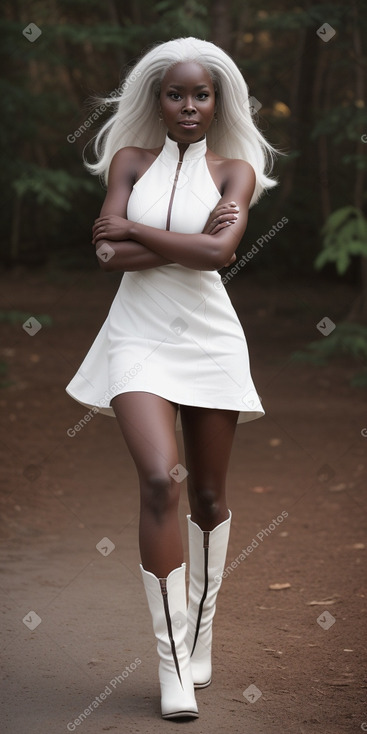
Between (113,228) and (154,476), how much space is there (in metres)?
0.82

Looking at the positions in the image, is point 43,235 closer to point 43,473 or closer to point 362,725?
point 43,473

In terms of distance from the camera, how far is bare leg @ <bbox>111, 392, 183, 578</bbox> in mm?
2938

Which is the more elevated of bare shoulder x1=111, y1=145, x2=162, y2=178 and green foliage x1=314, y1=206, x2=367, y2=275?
bare shoulder x1=111, y1=145, x2=162, y2=178

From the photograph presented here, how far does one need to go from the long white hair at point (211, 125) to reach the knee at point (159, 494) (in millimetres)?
1164

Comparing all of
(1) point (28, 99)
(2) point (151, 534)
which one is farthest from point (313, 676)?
(1) point (28, 99)

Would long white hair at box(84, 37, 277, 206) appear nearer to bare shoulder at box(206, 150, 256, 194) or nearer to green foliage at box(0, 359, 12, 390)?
bare shoulder at box(206, 150, 256, 194)

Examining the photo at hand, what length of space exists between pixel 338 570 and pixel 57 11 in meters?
13.2

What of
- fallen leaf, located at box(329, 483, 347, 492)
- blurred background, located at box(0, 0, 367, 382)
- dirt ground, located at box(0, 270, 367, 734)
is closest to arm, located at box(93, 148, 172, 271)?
dirt ground, located at box(0, 270, 367, 734)

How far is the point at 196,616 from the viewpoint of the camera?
11.1ft

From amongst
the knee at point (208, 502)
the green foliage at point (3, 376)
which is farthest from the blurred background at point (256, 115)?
the knee at point (208, 502)

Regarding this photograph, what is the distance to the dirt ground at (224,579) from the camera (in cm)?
327

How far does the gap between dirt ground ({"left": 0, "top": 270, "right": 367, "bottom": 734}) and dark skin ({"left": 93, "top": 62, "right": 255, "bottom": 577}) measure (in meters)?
0.64

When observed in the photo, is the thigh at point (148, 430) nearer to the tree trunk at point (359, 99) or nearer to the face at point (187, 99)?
the face at point (187, 99)

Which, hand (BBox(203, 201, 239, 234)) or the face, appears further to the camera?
the face
